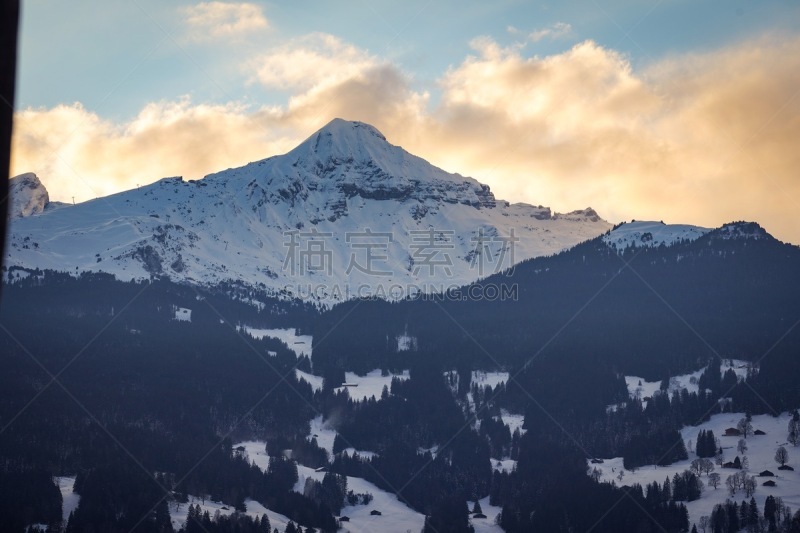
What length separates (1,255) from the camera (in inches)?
264

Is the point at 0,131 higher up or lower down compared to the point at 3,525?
higher up

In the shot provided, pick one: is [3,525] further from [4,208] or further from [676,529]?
[4,208]

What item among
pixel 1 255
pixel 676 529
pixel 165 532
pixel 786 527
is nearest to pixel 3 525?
pixel 165 532

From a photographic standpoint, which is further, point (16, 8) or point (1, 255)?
point (1, 255)

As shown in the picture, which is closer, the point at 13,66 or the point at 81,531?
the point at 13,66

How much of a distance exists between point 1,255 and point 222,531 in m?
201

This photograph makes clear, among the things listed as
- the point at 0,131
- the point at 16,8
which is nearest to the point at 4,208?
the point at 0,131

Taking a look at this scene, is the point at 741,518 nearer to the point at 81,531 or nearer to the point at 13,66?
the point at 81,531

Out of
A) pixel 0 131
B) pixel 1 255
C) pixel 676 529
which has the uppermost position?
pixel 0 131

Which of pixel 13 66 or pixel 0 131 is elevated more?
pixel 13 66

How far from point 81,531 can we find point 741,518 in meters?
120

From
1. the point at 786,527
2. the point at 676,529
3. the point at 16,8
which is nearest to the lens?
the point at 16,8

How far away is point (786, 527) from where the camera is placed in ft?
613

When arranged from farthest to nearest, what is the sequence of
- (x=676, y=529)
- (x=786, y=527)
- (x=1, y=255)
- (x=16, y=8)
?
(x=676, y=529) < (x=786, y=527) < (x=1, y=255) < (x=16, y=8)
